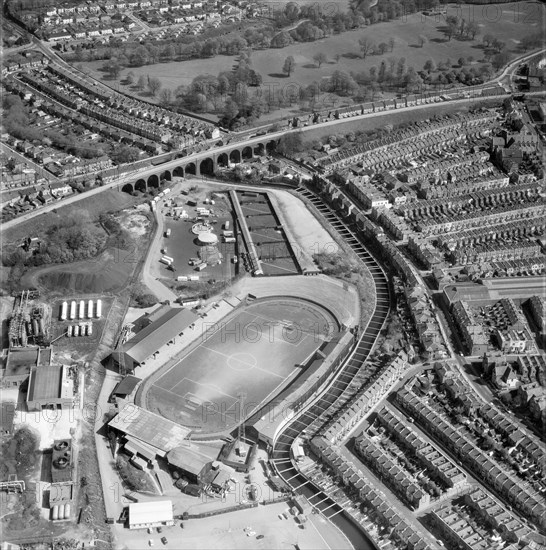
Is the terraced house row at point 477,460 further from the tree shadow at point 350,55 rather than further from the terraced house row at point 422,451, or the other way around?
the tree shadow at point 350,55

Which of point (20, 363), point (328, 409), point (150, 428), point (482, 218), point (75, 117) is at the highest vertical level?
point (75, 117)

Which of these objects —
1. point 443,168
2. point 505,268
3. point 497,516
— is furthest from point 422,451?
point 443,168

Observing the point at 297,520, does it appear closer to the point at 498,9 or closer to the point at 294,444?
the point at 294,444

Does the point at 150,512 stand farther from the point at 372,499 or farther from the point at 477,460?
the point at 477,460

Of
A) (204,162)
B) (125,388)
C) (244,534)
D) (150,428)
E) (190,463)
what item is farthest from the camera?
(204,162)

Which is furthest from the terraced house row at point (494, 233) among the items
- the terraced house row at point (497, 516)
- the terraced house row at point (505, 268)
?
the terraced house row at point (497, 516)

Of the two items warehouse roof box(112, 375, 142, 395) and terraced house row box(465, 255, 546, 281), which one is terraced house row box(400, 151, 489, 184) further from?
warehouse roof box(112, 375, 142, 395)

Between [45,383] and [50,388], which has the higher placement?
[45,383]
